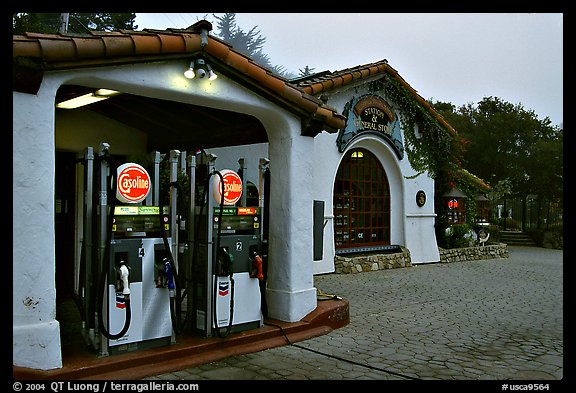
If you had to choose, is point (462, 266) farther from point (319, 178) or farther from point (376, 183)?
point (319, 178)

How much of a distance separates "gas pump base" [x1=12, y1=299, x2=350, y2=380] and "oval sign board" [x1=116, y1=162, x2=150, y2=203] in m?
1.56

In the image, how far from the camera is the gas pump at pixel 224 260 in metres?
5.91

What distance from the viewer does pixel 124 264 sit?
203 inches

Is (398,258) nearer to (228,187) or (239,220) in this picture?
(239,220)

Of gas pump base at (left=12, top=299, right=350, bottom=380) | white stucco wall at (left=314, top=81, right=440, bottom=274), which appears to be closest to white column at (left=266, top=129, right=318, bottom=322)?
gas pump base at (left=12, top=299, right=350, bottom=380)

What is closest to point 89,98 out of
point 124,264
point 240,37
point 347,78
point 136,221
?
point 136,221

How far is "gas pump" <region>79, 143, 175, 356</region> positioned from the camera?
5.09 meters

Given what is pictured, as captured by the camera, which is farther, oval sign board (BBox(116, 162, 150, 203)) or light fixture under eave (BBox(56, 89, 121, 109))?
light fixture under eave (BBox(56, 89, 121, 109))

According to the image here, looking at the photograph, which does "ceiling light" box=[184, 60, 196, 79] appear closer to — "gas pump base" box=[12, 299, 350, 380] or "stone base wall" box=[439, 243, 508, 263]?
"gas pump base" box=[12, 299, 350, 380]

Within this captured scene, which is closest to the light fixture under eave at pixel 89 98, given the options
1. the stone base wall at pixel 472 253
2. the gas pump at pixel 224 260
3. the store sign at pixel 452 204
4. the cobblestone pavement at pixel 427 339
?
the gas pump at pixel 224 260

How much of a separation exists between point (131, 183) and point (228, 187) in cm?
116

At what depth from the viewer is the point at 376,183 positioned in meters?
14.7
